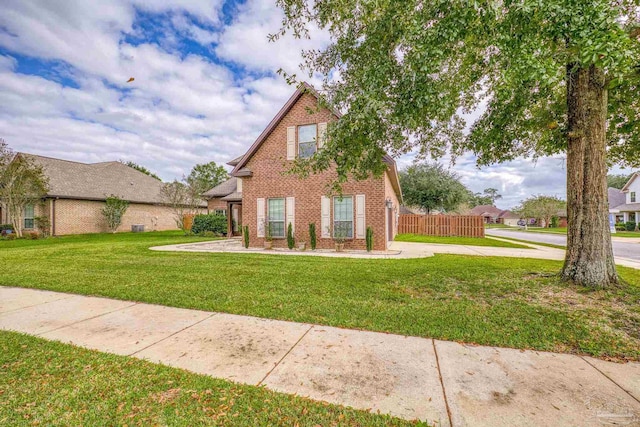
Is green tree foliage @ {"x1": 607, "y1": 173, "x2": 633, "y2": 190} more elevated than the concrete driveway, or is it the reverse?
green tree foliage @ {"x1": 607, "y1": 173, "x2": 633, "y2": 190}

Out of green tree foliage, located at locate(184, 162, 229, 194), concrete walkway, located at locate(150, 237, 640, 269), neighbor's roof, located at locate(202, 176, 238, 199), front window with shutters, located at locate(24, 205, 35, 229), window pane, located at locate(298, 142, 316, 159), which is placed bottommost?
concrete walkway, located at locate(150, 237, 640, 269)

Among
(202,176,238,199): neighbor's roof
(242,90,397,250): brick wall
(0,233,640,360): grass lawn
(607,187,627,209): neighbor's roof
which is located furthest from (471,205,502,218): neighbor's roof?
(0,233,640,360): grass lawn

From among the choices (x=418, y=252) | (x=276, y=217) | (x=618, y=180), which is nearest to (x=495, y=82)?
(x=418, y=252)

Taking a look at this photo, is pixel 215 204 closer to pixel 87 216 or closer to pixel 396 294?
pixel 87 216

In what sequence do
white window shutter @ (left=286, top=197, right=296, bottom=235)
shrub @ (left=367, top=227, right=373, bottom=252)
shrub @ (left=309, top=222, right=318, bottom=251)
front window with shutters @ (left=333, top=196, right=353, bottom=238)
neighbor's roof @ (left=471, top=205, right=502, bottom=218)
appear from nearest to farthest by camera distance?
shrub @ (left=367, top=227, right=373, bottom=252) < front window with shutters @ (left=333, top=196, right=353, bottom=238) < shrub @ (left=309, top=222, right=318, bottom=251) < white window shutter @ (left=286, top=197, right=296, bottom=235) < neighbor's roof @ (left=471, top=205, right=502, bottom=218)

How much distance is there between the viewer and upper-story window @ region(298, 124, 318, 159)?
1198 centimetres

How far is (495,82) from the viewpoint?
5.56 meters

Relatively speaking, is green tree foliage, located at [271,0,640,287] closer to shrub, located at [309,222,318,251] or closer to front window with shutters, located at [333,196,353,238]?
front window with shutters, located at [333,196,353,238]

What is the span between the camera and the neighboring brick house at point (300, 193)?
11.3m

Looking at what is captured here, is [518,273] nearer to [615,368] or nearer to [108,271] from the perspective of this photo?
[615,368]

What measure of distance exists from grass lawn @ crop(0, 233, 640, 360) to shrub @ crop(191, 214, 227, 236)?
33.4 ft

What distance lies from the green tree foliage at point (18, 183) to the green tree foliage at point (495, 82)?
20807 millimetres

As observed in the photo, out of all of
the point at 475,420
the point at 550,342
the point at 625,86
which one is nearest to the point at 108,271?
the point at 475,420

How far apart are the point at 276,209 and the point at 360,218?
3.82 metres
